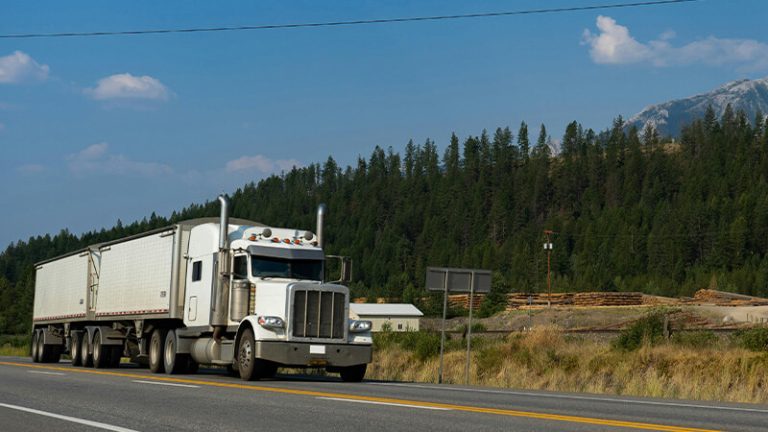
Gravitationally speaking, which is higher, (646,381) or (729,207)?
(729,207)

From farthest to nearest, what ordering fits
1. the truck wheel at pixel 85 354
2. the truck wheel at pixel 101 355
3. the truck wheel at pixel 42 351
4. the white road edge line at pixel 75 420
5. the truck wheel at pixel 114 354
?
the truck wheel at pixel 42 351
the truck wheel at pixel 85 354
the truck wheel at pixel 114 354
the truck wheel at pixel 101 355
the white road edge line at pixel 75 420

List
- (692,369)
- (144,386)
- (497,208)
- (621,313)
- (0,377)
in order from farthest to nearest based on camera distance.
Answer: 1. (497,208)
2. (621,313)
3. (692,369)
4. (0,377)
5. (144,386)

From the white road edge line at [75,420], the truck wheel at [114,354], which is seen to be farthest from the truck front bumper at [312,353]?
the truck wheel at [114,354]

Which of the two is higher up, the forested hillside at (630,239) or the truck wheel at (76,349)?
the forested hillside at (630,239)

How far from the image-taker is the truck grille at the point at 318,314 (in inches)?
853

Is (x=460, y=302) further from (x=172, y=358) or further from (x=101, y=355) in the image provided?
(x=172, y=358)

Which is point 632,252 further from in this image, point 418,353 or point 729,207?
point 418,353

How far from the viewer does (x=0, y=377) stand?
21.5 m

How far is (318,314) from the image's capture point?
72.0ft

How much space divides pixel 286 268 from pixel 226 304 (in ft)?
5.13

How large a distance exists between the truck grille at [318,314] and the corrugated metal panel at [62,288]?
12.2m

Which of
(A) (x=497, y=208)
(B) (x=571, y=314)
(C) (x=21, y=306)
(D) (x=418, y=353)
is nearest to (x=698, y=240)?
(A) (x=497, y=208)

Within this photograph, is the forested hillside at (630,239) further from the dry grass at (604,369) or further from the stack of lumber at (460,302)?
the dry grass at (604,369)

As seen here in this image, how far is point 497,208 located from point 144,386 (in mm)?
179900
